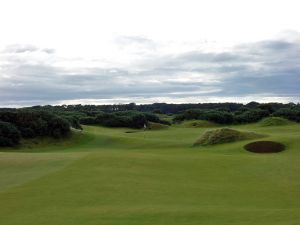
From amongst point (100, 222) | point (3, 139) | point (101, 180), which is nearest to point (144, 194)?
point (101, 180)

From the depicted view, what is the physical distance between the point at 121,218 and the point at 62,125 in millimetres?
46262

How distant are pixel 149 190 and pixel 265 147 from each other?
2286 cm

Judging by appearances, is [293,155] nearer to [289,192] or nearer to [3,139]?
[289,192]

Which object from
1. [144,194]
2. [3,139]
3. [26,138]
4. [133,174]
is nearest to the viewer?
[144,194]

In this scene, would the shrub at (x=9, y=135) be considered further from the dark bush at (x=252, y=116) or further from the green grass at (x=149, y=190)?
the dark bush at (x=252, y=116)

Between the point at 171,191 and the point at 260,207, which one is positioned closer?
the point at 260,207

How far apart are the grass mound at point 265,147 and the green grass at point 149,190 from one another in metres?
4.14

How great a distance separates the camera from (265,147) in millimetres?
43344

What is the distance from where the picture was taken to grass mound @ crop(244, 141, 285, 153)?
140 feet

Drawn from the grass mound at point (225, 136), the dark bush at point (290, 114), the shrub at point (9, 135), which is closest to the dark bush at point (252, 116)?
the dark bush at point (290, 114)

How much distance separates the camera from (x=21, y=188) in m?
23.4

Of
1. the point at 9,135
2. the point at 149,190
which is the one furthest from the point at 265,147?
the point at 9,135

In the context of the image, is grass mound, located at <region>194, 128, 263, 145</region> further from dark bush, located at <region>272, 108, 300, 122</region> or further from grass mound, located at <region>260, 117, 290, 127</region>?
dark bush, located at <region>272, 108, 300, 122</region>

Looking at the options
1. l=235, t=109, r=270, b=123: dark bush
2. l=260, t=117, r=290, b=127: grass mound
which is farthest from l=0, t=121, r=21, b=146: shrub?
l=235, t=109, r=270, b=123: dark bush
